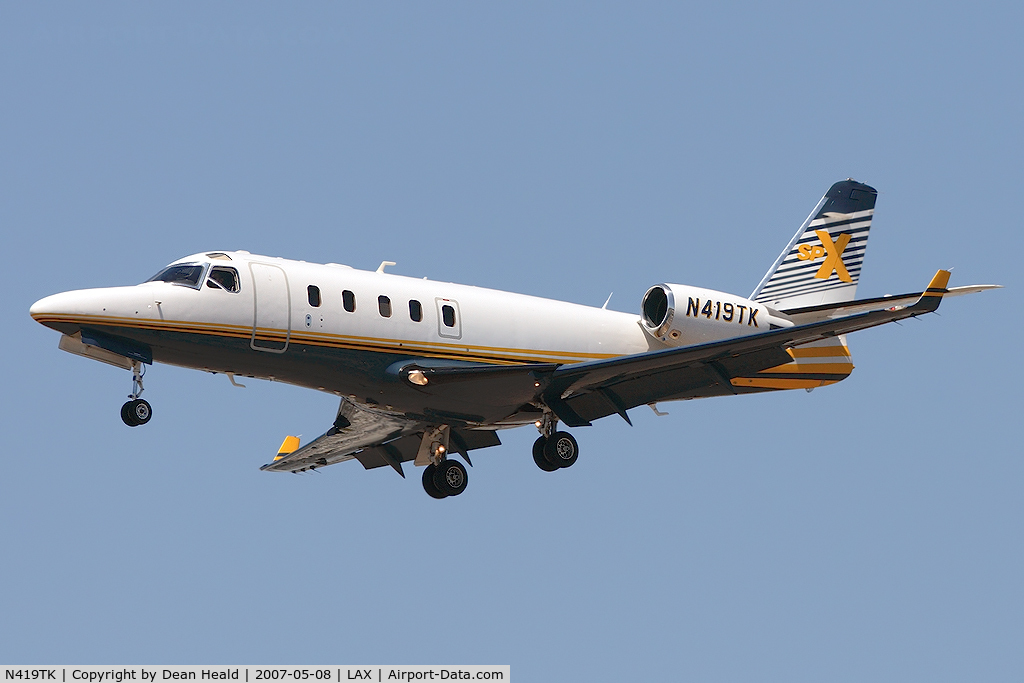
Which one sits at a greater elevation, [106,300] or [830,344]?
[830,344]

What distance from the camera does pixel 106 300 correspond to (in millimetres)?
20391

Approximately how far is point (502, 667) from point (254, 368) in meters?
5.86

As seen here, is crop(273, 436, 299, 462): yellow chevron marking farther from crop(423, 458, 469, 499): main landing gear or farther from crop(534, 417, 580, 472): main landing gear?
crop(534, 417, 580, 472): main landing gear

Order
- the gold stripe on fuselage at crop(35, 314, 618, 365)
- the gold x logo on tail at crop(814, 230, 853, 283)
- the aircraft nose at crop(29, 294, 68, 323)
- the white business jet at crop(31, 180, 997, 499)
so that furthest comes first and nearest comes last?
the gold x logo on tail at crop(814, 230, 853, 283)
the white business jet at crop(31, 180, 997, 499)
the gold stripe on fuselage at crop(35, 314, 618, 365)
the aircraft nose at crop(29, 294, 68, 323)

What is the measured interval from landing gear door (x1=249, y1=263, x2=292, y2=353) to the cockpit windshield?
788 mm

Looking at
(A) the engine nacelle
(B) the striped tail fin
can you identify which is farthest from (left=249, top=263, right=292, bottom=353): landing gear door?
(B) the striped tail fin

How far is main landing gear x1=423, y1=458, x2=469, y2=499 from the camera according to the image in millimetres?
25875

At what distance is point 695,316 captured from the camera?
2522cm

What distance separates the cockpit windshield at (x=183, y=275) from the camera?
21.3 metres

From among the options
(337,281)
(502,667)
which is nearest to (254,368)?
(337,281)

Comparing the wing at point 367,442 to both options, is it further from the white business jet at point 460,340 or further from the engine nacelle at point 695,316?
the engine nacelle at point 695,316

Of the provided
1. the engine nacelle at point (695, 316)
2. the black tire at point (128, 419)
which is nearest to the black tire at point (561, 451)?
the engine nacelle at point (695, 316)

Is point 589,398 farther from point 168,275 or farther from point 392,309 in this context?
point 168,275

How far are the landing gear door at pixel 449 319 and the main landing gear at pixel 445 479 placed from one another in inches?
136
